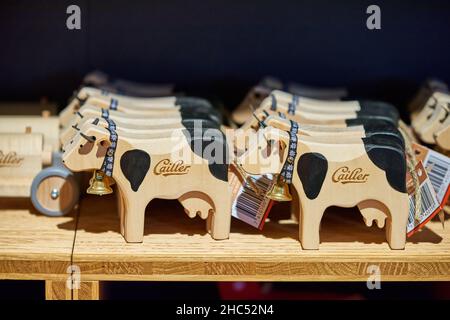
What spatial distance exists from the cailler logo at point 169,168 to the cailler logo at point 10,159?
36 centimetres

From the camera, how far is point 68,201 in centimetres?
173

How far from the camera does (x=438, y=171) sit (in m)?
1.68

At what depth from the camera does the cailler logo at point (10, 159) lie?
176 cm

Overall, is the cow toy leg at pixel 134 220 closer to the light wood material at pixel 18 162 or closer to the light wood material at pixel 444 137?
the light wood material at pixel 18 162

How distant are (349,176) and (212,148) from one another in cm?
24

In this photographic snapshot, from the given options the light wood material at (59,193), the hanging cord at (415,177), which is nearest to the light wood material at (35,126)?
the light wood material at (59,193)

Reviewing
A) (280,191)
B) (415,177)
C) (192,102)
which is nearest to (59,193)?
(192,102)

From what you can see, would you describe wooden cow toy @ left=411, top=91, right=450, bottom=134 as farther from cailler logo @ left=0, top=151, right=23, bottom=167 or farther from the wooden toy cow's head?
cailler logo @ left=0, top=151, right=23, bottom=167

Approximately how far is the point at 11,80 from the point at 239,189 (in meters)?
0.74

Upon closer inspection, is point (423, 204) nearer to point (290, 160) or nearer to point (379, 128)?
point (379, 128)

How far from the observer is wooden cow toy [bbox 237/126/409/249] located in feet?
4.96

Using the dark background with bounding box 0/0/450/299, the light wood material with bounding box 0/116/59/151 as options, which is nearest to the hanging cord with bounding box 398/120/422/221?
the dark background with bounding box 0/0/450/299

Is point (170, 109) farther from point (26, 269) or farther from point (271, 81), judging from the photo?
point (26, 269)

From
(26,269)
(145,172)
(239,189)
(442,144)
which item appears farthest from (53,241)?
(442,144)
